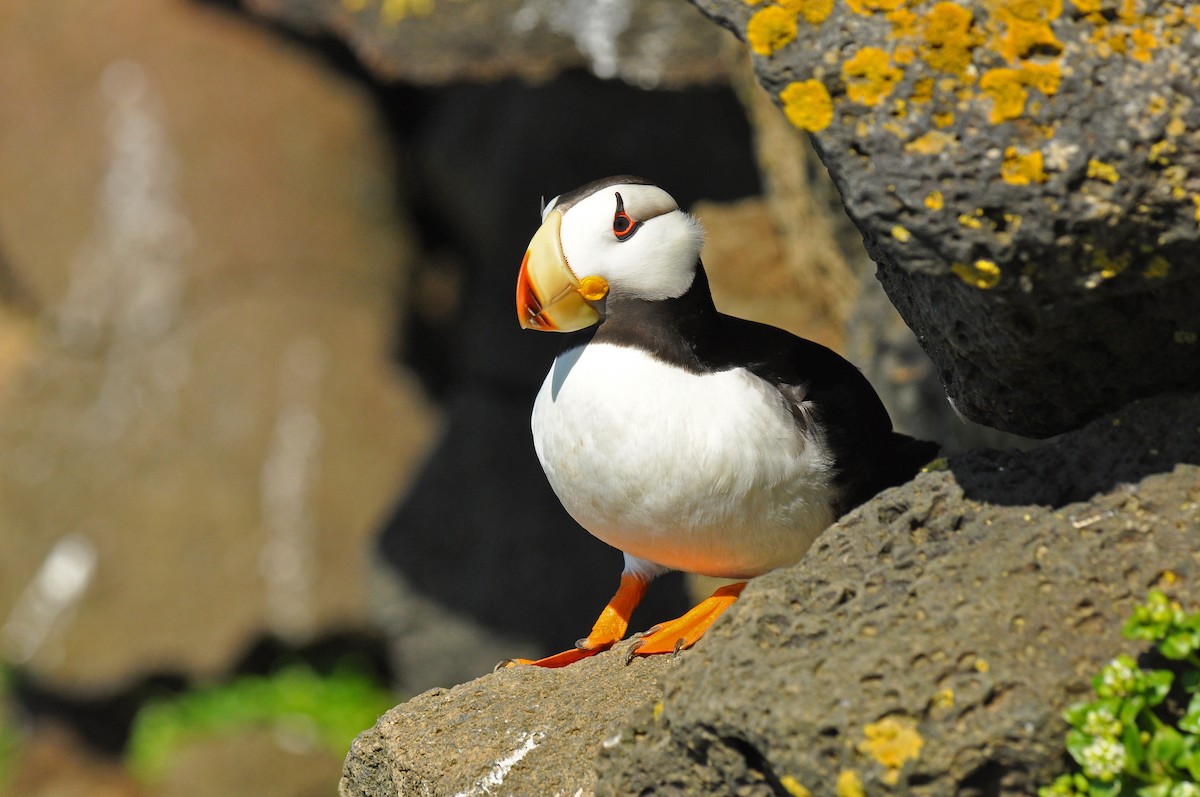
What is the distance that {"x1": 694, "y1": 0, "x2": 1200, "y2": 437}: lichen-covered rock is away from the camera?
6.77 ft

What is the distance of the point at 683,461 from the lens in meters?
2.82

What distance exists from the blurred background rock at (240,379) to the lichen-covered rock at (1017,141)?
5104 mm

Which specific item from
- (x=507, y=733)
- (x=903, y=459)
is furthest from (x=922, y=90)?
(x=507, y=733)

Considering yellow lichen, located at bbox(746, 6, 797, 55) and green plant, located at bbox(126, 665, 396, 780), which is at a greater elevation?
yellow lichen, located at bbox(746, 6, 797, 55)

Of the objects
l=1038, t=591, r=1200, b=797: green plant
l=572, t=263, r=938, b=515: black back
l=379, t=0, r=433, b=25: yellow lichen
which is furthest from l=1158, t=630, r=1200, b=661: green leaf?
l=379, t=0, r=433, b=25: yellow lichen

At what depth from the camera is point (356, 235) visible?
28.5ft

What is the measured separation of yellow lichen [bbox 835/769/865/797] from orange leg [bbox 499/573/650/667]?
1255 millimetres

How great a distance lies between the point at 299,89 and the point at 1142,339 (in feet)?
23.5

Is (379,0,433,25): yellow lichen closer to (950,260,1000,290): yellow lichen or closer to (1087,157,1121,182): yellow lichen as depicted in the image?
(950,260,1000,290): yellow lichen

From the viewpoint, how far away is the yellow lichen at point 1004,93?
82.7 inches

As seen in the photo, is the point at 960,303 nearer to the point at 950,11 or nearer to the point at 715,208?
the point at 950,11

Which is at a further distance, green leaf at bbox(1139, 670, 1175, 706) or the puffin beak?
→ the puffin beak

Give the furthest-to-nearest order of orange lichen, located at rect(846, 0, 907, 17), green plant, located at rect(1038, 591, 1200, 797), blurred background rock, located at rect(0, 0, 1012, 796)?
blurred background rock, located at rect(0, 0, 1012, 796) < orange lichen, located at rect(846, 0, 907, 17) < green plant, located at rect(1038, 591, 1200, 797)

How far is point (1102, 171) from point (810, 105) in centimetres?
48
